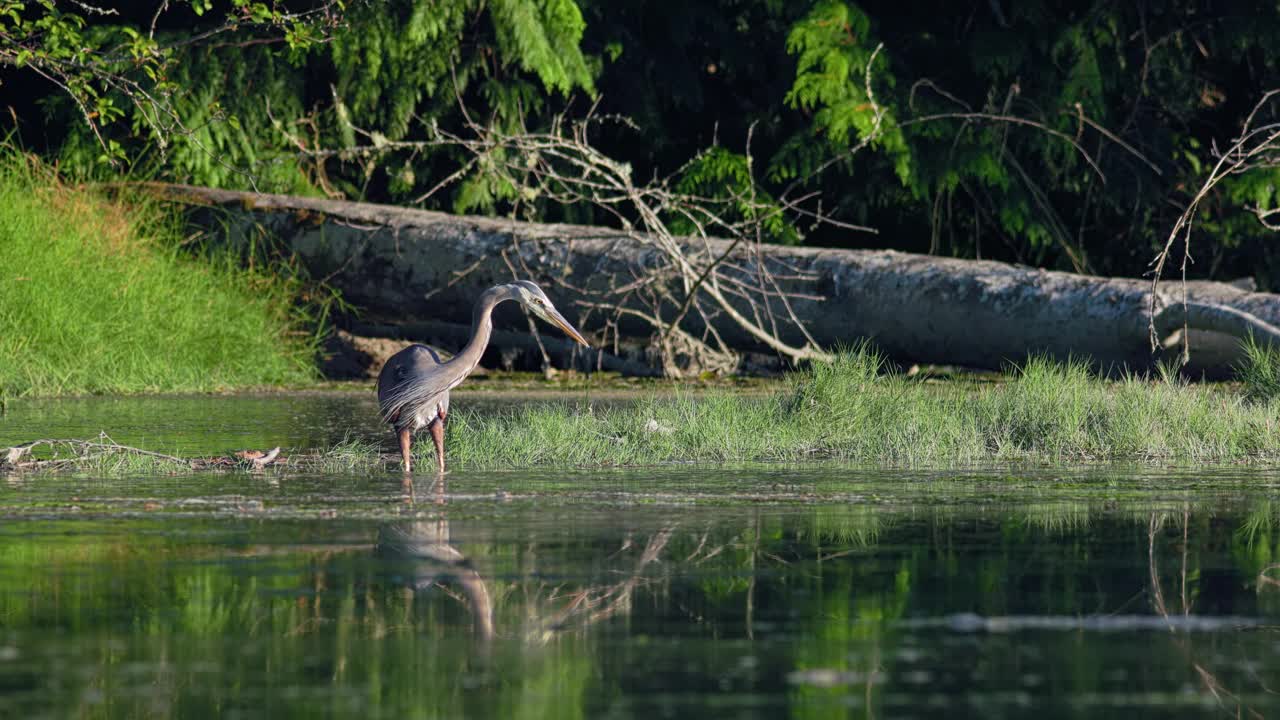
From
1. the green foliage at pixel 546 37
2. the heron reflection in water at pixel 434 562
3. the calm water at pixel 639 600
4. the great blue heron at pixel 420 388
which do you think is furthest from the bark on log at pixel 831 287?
the heron reflection in water at pixel 434 562

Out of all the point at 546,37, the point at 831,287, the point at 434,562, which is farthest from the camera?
the point at 546,37

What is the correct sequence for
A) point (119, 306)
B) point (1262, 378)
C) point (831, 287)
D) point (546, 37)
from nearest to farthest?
point (1262, 378)
point (831, 287)
point (119, 306)
point (546, 37)

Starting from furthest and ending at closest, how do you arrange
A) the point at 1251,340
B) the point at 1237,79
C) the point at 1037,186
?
the point at 1237,79, the point at 1037,186, the point at 1251,340

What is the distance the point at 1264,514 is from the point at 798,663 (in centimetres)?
330

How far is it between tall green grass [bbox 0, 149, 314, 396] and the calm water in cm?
670

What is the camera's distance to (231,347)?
14.9 meters

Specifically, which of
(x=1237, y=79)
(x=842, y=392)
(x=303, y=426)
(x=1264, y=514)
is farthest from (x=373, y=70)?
(x=1264, y=514)

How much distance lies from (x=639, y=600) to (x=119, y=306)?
10910 millimetres

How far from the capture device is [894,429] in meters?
9.12

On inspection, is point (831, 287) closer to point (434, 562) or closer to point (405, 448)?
point (405, 448)

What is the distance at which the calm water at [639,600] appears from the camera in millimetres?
3557

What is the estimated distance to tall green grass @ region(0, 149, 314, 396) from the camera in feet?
45.4

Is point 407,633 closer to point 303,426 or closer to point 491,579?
point 491,579

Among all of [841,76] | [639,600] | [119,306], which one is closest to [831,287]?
[841,76]
